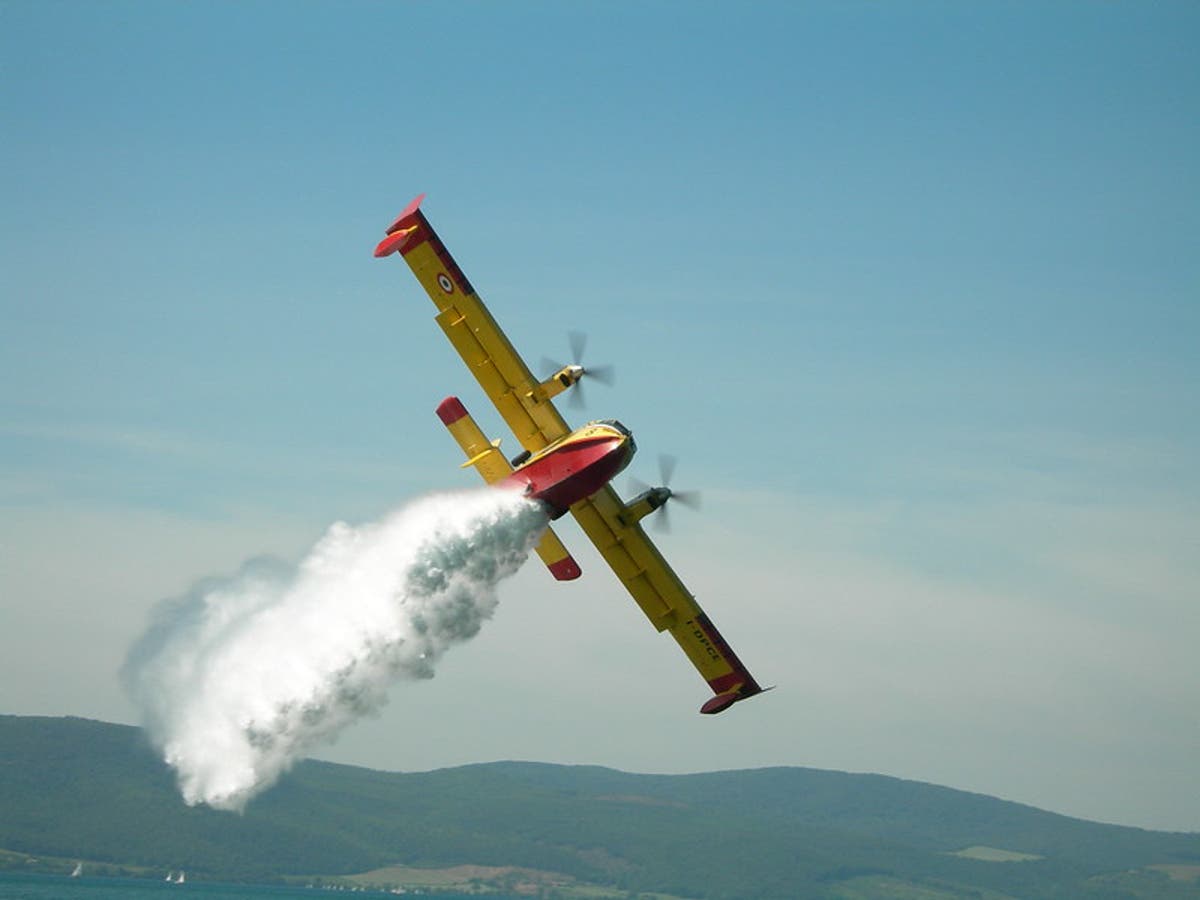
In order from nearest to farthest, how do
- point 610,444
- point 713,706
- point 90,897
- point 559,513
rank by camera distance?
point 610,444 → point 559,513 → point 713,706 → point 90,897

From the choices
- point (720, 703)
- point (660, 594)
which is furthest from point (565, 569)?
point (720, 703)

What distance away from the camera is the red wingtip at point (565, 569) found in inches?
1491

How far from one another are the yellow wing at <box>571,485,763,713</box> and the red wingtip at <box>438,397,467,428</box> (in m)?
4.09

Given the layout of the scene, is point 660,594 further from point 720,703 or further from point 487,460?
point 487,460

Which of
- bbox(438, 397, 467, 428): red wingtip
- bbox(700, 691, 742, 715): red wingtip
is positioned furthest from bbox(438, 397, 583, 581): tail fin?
bbox(700, 691, 742, 715): red wingtip

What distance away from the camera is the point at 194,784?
35188 millimetres

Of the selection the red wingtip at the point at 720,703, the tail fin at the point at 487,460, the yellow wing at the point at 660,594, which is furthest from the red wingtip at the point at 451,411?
the red wingtip at the point at 720,703

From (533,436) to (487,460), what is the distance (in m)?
1.53

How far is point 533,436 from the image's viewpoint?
1417 inches

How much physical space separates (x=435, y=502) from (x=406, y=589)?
2.53m

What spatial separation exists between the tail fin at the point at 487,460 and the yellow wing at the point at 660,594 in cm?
121

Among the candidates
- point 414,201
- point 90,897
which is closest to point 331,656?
point 414,201

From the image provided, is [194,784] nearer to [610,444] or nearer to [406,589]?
[406,589]

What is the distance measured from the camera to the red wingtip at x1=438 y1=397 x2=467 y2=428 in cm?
3716
